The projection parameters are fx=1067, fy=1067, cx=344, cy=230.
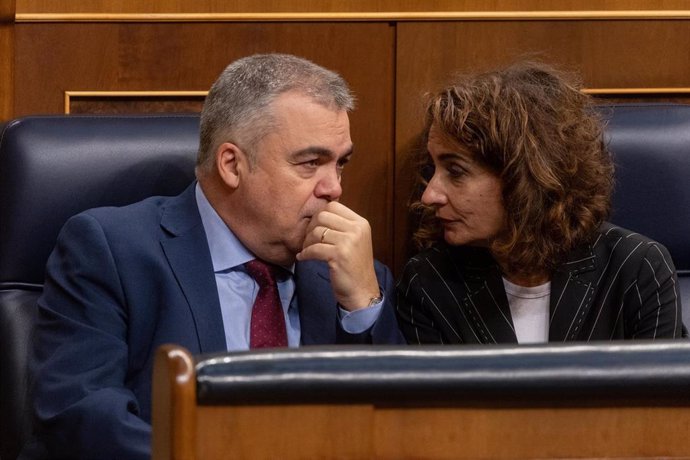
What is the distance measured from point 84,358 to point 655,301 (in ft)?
2.69

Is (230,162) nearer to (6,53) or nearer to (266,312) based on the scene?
(266,312)

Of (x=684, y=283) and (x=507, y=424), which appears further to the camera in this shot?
(x=684, y=283)

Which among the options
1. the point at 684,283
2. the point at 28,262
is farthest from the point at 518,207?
the point at 28,262

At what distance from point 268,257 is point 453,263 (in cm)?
31

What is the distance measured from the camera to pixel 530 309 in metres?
1.62

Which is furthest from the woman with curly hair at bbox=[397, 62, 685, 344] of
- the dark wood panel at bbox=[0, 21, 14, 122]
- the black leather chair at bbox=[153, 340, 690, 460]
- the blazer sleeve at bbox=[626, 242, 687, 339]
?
the black leather chair at bbox=[153, 340, 690, 460]

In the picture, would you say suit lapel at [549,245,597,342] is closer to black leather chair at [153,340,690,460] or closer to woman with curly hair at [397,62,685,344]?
woman with curly hair at [397,62,685,344]

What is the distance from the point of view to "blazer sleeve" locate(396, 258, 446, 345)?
1.60 metres

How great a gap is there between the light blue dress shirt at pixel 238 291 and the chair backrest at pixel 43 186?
4.0 inches

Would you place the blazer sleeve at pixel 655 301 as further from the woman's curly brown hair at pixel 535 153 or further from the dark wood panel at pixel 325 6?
the dark wood panel at pixel 325 6

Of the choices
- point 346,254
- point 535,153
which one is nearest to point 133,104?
point 346,254

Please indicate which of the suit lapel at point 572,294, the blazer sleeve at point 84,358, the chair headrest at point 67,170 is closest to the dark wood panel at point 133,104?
the chair headrest at point 67,170

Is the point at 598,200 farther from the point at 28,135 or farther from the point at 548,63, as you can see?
the point at 28,135

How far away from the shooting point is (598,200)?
63.9 inches
